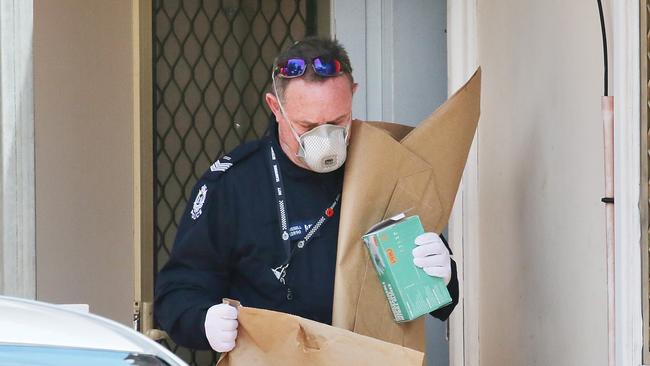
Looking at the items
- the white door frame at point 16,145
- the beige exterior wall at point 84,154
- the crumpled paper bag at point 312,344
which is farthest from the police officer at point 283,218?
the beige exterior wall at point 84,154

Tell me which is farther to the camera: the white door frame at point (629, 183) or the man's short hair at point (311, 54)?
the man's short hair at point (311, 54)

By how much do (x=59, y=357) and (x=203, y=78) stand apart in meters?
3.27

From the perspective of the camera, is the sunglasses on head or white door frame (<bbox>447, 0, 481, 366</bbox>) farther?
white door frame (<bbox>447, 0, 481, 366</bbox>)

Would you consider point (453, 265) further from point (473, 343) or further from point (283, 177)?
point (473, 343)

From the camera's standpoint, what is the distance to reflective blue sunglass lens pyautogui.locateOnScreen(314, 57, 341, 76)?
3.39 meters

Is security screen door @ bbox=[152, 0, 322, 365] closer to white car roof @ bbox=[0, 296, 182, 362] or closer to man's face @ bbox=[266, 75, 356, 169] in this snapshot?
man's face @ bbox=[266, 75, 356, 169]

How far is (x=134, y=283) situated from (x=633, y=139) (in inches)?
96.8

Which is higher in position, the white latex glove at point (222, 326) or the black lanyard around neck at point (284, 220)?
the black lanyard around neck at point (284, 220)

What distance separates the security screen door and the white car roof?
114 inches

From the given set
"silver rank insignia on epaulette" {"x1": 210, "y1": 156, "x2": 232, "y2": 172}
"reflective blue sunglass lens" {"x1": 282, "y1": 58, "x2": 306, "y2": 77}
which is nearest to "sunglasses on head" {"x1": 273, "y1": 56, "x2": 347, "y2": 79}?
"reflective blue sunglass lens" {"x1": 282, "y1": 58, "x2": 306, "y2": 77}

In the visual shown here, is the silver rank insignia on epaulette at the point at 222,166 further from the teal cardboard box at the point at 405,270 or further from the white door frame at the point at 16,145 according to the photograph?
the white door frame at the point at 16,145

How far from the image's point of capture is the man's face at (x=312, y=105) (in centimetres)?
336

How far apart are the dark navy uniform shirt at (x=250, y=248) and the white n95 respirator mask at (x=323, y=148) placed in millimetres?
108

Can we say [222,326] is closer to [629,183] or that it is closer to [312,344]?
[312,344]
